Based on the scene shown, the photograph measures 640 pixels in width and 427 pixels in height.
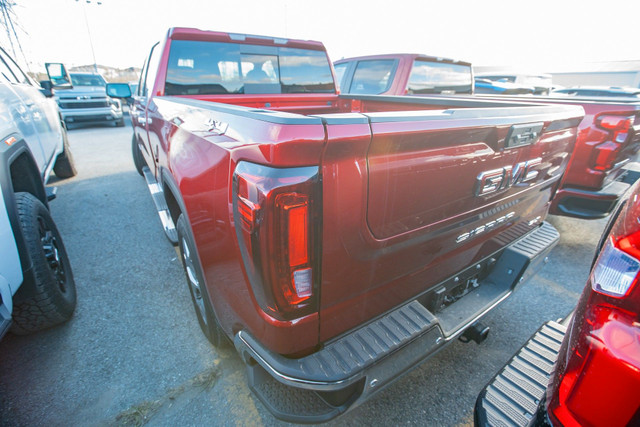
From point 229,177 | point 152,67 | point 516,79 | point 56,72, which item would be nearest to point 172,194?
point 229,177

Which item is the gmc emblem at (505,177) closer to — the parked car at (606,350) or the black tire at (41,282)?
the parked car at (606,350)

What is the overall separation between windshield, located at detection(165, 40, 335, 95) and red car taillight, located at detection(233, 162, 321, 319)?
245 cm

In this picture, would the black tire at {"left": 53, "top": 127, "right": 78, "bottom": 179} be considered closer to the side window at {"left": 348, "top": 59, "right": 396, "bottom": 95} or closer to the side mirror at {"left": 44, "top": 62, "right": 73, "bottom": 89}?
the side mirror at {"left": 44, "top": 62, "right": 73, "bottom": 89}

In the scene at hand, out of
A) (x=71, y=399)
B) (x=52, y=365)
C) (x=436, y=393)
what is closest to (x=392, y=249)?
(x=436, y=393)

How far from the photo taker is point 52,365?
7.11ft

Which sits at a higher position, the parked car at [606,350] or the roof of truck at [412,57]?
the roof of truck at [412,57]

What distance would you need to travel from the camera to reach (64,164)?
5.89m

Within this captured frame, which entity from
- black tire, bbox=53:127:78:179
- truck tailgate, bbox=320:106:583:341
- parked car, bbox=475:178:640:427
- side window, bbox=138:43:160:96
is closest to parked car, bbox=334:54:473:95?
side window, bbox=138:43:160:96

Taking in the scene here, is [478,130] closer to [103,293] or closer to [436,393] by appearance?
[436,393]

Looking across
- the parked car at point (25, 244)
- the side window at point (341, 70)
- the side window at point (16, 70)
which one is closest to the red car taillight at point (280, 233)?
the parked car at point (25, 244)

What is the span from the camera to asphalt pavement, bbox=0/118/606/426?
187 cm

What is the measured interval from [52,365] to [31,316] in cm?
37

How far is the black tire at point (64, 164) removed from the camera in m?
5.80

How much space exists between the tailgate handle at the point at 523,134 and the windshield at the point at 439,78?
3.44 meters
